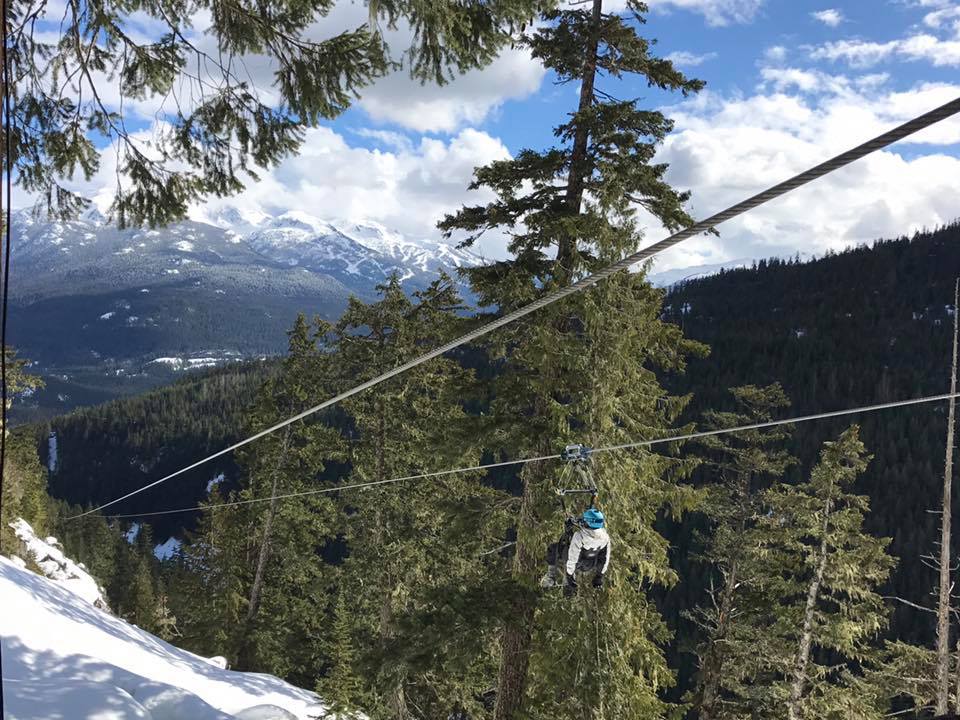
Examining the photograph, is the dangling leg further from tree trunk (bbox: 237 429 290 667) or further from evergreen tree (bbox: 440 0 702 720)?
Result: tree trunk (bbox: 237 429 290 667)

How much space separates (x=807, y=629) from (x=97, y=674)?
587 inches

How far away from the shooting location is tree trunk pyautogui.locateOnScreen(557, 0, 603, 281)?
398 inches

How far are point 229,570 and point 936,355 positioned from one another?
6680 inches

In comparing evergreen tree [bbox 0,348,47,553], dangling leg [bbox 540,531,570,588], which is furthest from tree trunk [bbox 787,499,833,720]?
evergreen tree [bbox 0,348,47,553]

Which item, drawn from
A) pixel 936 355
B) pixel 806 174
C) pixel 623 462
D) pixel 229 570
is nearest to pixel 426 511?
pixel 623 462

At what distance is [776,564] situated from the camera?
16609mm

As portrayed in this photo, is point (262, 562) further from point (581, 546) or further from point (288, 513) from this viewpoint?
point (581, 546)

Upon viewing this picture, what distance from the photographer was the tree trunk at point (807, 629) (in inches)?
598

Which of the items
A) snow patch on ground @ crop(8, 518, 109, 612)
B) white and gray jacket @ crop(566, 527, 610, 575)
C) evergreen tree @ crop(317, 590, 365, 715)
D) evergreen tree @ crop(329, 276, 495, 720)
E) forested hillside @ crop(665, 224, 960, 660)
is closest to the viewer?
white and gray jacket @ crop(566, 527, 610, 575)

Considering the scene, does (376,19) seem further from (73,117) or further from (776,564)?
(776,564)

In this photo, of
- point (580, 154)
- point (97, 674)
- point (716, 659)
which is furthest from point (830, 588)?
point (97, 674)

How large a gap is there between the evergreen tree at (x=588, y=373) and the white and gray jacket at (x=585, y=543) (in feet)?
4.52

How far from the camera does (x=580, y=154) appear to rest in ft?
33.7

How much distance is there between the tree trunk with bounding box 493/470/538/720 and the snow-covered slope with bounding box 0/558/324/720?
4128 millimetres
